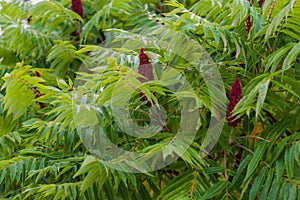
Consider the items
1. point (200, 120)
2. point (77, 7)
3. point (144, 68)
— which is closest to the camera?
point (144, 68)

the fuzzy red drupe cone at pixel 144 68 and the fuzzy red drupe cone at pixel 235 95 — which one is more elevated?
the fuzzy red drupe cone at pixel 144 68

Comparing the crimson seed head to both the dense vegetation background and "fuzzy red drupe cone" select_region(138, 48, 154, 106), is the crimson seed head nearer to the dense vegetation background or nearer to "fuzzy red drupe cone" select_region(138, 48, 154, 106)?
the dense vegetation background

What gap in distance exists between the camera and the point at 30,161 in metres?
1.69

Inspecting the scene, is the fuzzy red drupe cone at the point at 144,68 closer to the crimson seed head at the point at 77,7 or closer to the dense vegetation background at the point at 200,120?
the dense vegetation background at the point at 200,120

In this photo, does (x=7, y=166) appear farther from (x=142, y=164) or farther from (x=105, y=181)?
(x=142, y=164)

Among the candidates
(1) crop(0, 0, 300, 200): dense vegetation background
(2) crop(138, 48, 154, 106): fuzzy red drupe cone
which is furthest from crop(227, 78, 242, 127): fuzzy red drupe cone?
(2) crop(138, 48, 154, 106): fuzzy red drupe cone

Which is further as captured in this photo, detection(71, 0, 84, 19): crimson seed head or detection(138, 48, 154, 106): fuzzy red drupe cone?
detection(71, 0, 84, 19): crimson seed head

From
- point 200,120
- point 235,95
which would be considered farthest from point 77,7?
point 235,95

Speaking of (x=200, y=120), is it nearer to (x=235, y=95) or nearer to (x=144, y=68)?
(x=235, y=95)

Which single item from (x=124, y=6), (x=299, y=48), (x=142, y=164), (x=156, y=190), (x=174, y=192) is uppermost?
(x=299, y=48)

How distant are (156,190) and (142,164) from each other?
28 centimetres

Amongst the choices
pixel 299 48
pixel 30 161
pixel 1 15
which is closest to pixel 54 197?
pixel 30 161

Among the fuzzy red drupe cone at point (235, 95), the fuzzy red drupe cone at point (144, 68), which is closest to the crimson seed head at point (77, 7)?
the fuzzy red drupe cone at point (144, 68)

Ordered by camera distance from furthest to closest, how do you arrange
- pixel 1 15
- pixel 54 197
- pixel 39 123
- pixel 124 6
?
pixel 1 15 < pixel 124 6 < pixel 39 123 < pixel 54 197
